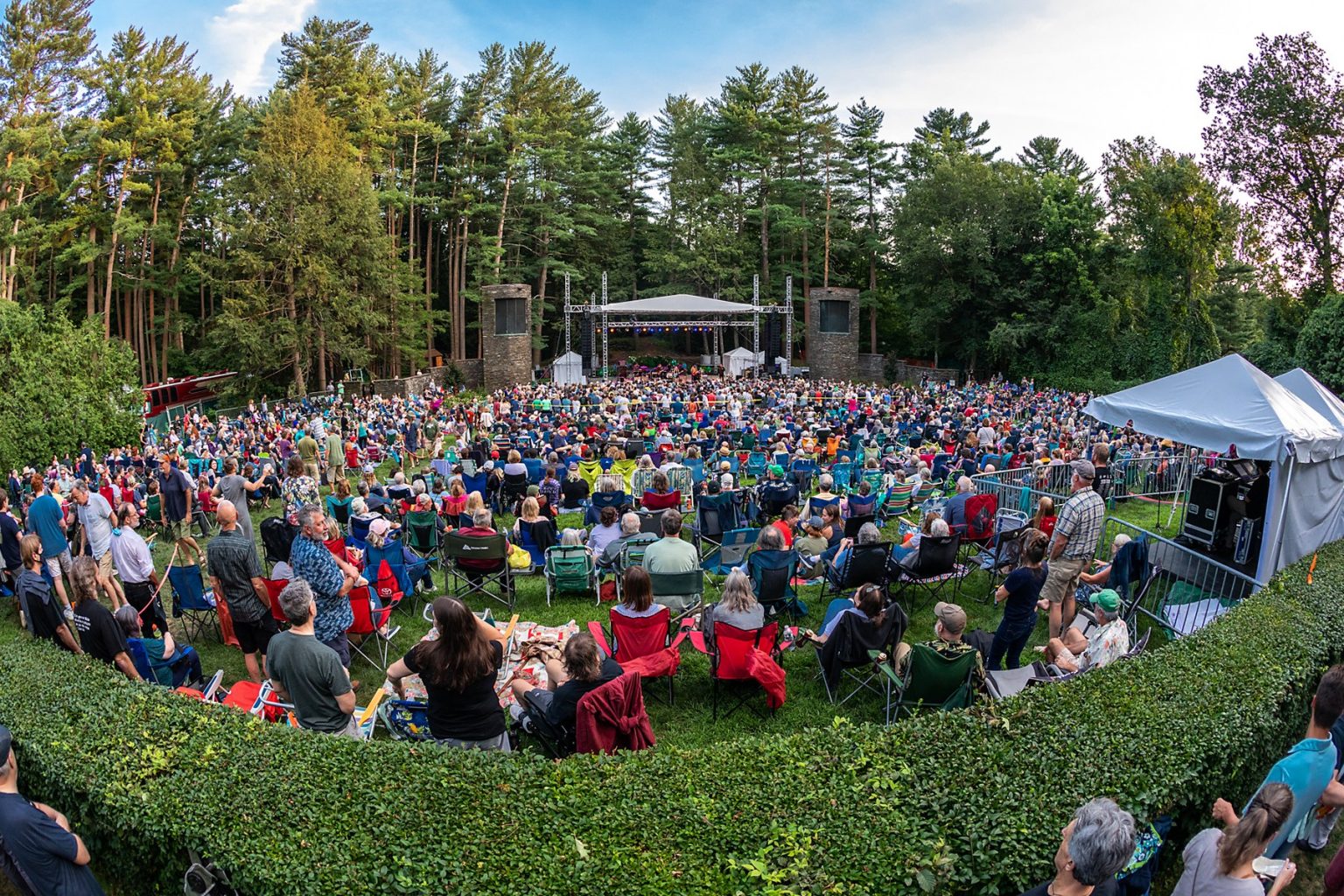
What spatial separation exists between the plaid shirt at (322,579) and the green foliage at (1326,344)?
22693 millimetres

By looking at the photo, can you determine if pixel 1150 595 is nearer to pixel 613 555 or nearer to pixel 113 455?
pixel 613 555

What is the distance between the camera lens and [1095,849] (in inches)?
101

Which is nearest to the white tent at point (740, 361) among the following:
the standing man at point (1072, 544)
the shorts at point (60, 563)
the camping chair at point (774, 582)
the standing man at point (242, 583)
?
the camping chair at point (774, 582)

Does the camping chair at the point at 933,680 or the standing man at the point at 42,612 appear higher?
the standing man at the point at 42,612

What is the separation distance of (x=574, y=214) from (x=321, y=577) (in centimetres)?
3632

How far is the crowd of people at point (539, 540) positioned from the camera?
3.49m

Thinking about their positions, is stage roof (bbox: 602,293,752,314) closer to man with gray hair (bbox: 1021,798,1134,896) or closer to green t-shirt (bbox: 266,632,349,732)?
green t-shirt (bbox: 266,632,349,732)

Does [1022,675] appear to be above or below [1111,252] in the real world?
below

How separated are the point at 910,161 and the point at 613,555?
3786 centimetres

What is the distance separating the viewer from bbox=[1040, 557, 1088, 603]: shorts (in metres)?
6.40

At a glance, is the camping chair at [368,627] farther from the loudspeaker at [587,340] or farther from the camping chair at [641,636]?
the loudspeaker at [587,340]

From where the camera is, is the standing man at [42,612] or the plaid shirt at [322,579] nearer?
the standing man at [42,612]

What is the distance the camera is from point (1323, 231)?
22.8 metres

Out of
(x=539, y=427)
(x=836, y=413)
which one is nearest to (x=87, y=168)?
(x=539, y=427)
